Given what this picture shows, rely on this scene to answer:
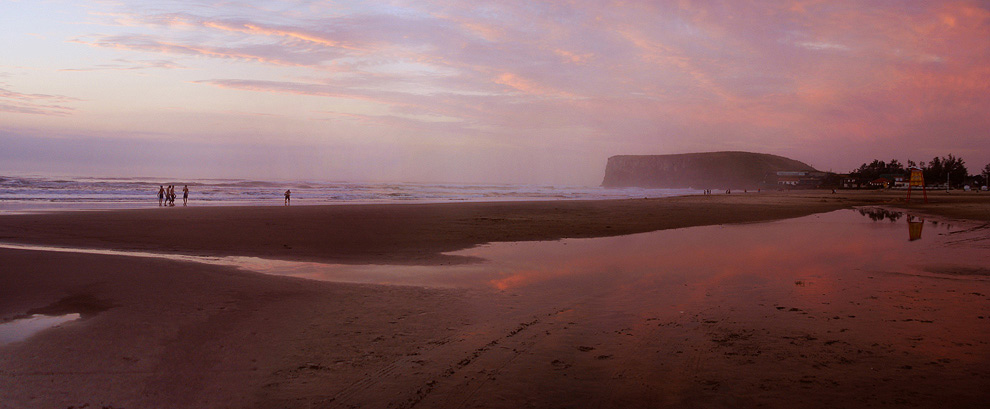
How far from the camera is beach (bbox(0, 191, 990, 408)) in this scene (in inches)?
166

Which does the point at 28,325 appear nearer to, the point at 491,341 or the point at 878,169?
the point at 491,341

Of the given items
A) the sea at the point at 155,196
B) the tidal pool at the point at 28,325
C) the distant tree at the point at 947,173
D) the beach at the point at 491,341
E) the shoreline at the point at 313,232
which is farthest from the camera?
the distant tree at the point at 947,173

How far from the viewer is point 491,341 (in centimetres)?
573

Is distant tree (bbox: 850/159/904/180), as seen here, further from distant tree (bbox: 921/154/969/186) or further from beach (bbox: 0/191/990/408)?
beach (bbox: 0/191/990/408)

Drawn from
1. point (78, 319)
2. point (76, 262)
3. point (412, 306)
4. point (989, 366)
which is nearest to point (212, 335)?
point (78, 319)

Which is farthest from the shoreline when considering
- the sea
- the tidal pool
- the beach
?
the sea


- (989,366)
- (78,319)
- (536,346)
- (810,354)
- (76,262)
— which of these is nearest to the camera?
(989,366)

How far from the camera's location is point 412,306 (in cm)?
741

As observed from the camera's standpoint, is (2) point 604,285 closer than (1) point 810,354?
No

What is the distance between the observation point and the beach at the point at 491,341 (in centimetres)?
422

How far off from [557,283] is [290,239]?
10013 mm

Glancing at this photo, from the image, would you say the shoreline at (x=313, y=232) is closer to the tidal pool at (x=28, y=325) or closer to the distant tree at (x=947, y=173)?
the tidal pool at (x=28, y=325)

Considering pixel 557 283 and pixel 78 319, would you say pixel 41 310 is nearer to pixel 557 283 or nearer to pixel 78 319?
pixel 78 319

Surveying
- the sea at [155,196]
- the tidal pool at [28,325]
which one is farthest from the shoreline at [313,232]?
the sea at [155,196]
